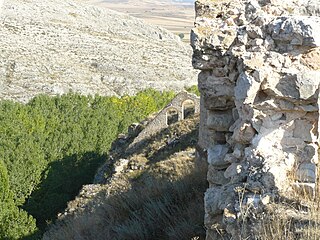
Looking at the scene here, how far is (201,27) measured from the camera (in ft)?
19.8

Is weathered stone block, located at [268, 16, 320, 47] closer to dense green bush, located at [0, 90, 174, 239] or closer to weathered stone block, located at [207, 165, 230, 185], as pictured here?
weathered stone block, located at [207, 165, 230, 185]

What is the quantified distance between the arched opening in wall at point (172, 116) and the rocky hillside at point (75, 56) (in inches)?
734

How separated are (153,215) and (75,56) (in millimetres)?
53002

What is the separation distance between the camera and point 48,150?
1147 inches

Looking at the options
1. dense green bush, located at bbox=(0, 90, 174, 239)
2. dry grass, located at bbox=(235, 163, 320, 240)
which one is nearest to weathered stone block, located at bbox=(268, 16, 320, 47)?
dry grass, located at bbox=(235, 163, 320, 240)

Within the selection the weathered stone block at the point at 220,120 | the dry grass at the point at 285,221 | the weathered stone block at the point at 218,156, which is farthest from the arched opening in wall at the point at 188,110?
the dry grass at the point at 285,221

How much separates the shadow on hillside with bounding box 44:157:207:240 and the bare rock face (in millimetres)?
667

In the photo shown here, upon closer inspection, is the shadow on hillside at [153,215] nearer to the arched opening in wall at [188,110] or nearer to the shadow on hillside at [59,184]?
the shadow on hillside at [59,184]

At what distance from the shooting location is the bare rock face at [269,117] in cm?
450

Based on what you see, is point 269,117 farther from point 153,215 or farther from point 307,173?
point 153,215

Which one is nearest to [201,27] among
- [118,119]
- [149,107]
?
[118,119]

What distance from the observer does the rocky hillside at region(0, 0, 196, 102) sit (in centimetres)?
4847

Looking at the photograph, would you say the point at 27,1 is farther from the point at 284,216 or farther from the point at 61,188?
the point at 284,216

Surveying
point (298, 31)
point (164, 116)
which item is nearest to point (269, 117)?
point (298, 31)
